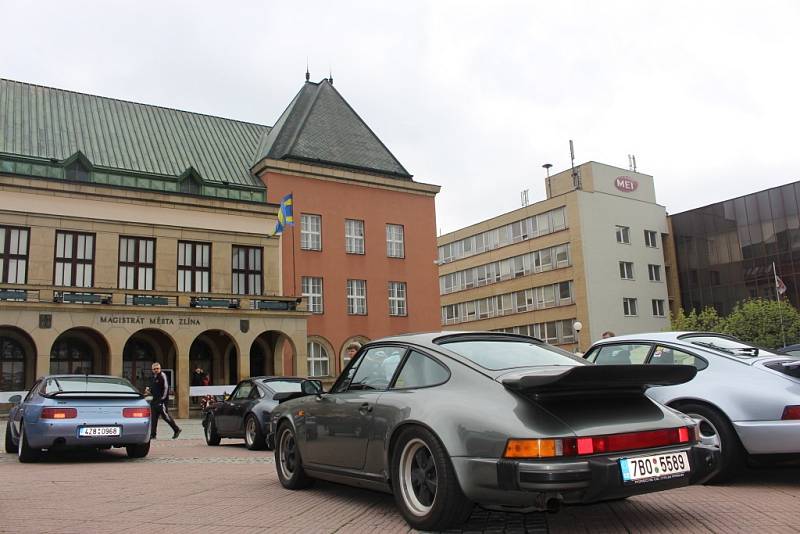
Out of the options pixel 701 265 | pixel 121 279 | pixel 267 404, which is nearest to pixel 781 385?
pixel 267 404

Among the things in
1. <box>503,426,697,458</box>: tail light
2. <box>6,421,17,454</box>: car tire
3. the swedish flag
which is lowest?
<box>6,421,17,454</box>: car tire

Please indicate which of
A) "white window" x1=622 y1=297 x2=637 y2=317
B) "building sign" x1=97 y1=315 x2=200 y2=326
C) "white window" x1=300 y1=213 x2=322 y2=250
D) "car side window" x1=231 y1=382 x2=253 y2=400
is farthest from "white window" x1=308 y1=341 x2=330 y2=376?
"white window" x1=622 y1=297 x2=637 y2=317

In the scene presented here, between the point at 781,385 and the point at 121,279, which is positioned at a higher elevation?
the point at 121,279

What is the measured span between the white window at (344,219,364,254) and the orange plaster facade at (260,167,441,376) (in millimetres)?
257

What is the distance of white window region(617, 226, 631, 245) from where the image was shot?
202 feet

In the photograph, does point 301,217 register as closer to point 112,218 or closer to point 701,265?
point 112,218

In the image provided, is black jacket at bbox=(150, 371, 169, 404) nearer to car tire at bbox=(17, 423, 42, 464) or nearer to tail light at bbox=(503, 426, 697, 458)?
car tire at bbox=(17, 423, 42, 464)

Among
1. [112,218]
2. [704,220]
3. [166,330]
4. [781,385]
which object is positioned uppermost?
[704,220]

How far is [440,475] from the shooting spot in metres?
4.68

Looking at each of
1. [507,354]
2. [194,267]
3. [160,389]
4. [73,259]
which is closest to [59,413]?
[160,389]

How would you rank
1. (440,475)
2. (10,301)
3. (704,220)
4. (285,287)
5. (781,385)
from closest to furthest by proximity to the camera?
(440,475) < (781,385) < (10,301) < (285,287) < (704,220)

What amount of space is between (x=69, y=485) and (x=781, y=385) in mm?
7393

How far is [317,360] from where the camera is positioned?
37344 mm

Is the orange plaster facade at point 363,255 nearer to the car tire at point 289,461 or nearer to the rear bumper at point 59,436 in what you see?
the rear bumper at point 59,436
